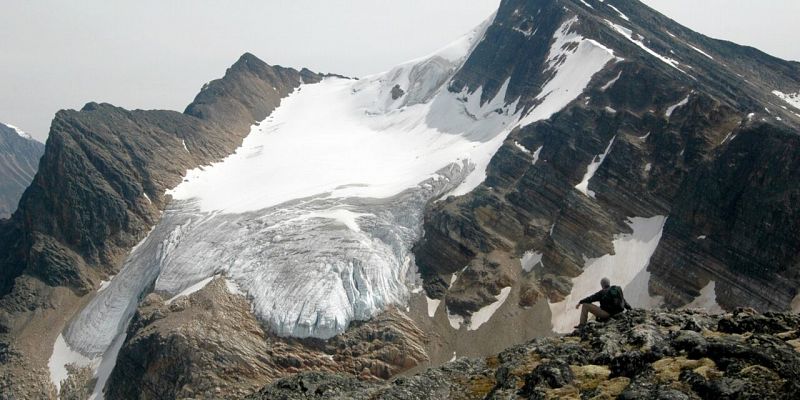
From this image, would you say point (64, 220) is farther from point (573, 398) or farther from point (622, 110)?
point (573, 398)

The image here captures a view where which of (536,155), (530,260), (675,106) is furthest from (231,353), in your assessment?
(675,106)

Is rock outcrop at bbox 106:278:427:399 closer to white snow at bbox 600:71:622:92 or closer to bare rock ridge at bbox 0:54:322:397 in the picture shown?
bare rock ridge at bbox 0:54:322:397

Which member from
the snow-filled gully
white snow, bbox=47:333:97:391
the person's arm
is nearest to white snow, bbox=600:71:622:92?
the snow-filled gully

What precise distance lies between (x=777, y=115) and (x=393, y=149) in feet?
207

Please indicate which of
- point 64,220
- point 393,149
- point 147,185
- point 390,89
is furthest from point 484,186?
point 390,89

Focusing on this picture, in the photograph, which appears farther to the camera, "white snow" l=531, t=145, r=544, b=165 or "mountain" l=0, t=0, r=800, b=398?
"white snow" l=531, t=145, r=544, b=165

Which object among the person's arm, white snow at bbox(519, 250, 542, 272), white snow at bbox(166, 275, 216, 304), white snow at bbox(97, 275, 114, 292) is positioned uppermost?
the person's arm

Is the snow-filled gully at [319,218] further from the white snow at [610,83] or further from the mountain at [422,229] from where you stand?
the white snow at [610,83]

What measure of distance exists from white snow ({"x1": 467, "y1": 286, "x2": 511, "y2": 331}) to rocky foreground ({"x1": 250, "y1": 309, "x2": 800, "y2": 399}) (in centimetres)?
4245

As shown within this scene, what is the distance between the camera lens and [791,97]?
104500 millimetres

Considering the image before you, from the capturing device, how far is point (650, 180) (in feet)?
239

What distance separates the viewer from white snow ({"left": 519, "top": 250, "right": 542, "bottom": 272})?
73.2 m

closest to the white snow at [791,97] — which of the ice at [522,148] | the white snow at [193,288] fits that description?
the ice at [522,148]

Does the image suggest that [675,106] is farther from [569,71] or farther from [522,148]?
[569,71]
